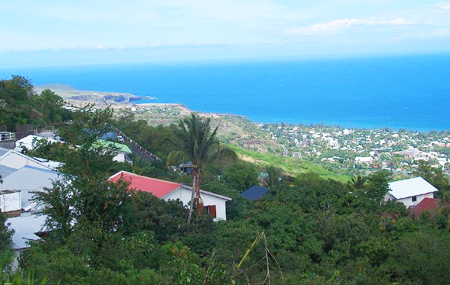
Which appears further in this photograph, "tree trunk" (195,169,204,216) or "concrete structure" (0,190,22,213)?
"tree trunk" (195,169,204,216)

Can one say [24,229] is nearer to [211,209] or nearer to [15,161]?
[211,209]

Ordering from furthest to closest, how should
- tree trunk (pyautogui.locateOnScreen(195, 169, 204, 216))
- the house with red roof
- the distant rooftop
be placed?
the distant rooftop < the house with red roof < tree trunk (pyautogui.locateOnScreen(195, 169, 204, 216))

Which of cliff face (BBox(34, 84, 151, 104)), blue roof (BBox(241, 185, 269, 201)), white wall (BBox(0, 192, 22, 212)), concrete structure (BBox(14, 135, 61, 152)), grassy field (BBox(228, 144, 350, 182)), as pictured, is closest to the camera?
white wall (BBox(0, 192, 22, 212))

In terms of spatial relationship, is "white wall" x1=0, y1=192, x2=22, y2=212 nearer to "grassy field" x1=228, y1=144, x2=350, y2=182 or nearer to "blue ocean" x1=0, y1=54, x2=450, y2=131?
"grassy field" x1=228, y1=144, x2=350, y2=182

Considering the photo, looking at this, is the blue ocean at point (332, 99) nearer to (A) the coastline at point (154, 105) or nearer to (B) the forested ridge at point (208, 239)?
(A) the coastline at point (154, 105)

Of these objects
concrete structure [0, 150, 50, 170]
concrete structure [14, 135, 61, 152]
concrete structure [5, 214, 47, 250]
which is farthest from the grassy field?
concrete structure [5, 214, 47, 250]

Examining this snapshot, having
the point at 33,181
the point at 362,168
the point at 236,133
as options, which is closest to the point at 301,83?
the point at 236,133

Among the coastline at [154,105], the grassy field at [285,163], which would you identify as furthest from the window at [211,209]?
the coastline at [154,105]
